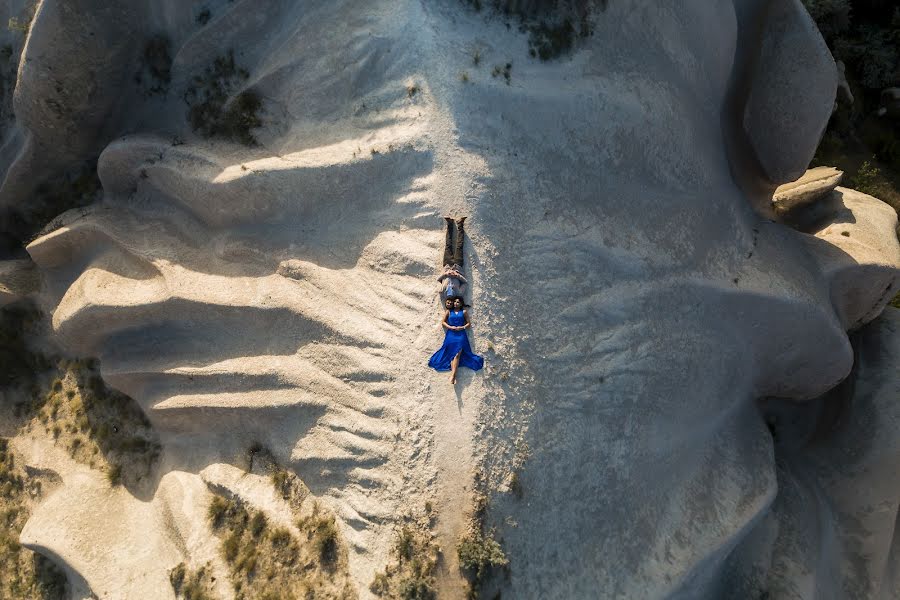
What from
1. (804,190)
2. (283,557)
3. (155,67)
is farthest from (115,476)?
(804,190)

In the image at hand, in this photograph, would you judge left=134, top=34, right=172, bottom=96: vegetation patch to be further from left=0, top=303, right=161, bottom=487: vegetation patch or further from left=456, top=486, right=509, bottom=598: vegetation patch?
left=456, top=486, right=509, bottom=598: vegetation patch

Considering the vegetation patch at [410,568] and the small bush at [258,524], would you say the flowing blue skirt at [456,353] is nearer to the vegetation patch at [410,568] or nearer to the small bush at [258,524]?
the vegetation patch at [410,568]

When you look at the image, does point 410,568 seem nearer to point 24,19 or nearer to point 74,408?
point 74,408

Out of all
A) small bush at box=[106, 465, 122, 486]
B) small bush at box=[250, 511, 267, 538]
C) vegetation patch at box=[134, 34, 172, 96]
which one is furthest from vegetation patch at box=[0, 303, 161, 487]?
vegetation patch at box=[134, 34, 172, 96]

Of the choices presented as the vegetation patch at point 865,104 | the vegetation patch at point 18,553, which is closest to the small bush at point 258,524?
the vegetation patch at point 18,553

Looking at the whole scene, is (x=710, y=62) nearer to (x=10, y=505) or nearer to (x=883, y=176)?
(x=883, y=176)

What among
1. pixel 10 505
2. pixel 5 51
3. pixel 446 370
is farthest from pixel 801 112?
pixel 10 505
